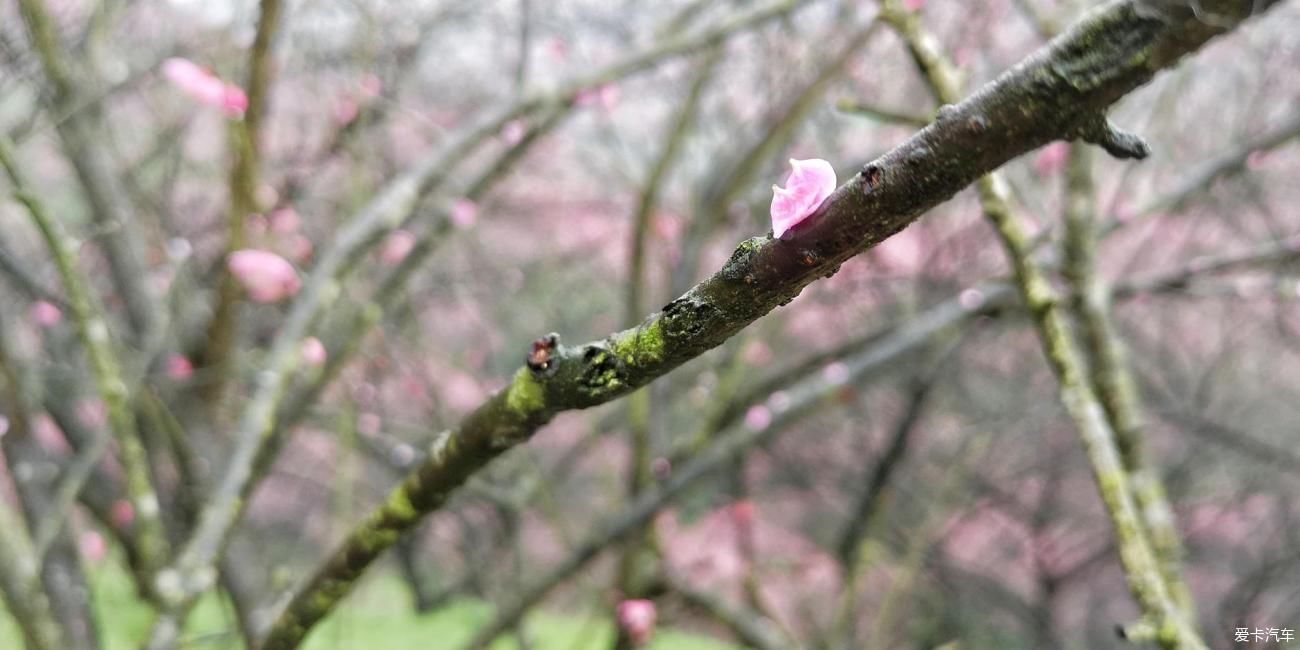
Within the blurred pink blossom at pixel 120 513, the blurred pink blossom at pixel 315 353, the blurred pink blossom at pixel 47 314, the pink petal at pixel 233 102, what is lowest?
the blurred pink blossom at pixel 120 513

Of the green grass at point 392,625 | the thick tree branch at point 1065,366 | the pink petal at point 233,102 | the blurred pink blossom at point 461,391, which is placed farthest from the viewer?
the blurred pink blossom at point 461,391

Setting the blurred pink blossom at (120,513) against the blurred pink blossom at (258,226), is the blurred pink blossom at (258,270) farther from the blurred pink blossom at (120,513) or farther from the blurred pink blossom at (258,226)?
the blurred pink blossom at (120,513)

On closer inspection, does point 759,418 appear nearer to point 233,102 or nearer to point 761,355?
point 233,102

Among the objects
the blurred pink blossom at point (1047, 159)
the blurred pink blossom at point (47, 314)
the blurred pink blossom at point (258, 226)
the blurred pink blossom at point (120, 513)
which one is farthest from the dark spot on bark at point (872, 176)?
the blurred pink blossom at point (1047, 159)

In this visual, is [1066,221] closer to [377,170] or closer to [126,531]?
[126,531]

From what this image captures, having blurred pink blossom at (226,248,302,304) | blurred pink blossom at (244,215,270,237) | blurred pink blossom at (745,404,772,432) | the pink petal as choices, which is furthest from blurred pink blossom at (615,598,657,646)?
the pink petal
